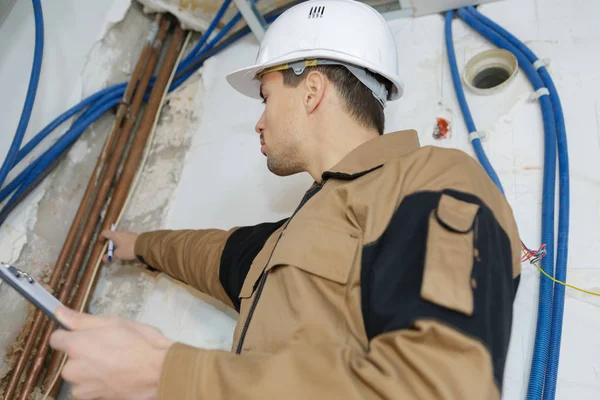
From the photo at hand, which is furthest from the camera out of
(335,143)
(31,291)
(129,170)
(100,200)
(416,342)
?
(129,170)

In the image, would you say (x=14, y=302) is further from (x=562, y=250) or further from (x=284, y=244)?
(x=562, y=250)

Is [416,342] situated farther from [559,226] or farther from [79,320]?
[559,226]

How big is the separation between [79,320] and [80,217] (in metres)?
1.00

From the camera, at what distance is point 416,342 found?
1.90ft

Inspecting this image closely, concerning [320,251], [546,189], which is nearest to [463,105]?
[546,189]

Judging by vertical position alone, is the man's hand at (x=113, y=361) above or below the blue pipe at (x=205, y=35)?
below

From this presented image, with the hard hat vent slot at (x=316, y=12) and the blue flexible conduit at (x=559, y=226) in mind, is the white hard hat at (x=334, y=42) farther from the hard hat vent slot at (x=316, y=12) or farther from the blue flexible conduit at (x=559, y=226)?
the blue flexible conduit at (x=559, y=226)

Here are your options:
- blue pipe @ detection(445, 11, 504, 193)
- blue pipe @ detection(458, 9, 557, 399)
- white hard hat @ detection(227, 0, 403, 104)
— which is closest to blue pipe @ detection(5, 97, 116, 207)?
white hard hat @ detection(227, 0, 403, 104)

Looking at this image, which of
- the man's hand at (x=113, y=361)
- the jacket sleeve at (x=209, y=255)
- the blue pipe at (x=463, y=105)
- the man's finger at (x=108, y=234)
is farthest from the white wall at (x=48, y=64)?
the blue pipe at (x=463, y=105)

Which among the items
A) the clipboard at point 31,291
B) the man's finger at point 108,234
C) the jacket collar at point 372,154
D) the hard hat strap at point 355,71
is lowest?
the clipboard at point 31,291

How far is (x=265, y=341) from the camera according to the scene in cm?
80

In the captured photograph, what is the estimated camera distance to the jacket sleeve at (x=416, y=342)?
563 mm

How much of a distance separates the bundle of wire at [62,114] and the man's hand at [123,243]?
28 cm

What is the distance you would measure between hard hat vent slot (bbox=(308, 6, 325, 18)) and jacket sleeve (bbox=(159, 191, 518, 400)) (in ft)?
2.20
